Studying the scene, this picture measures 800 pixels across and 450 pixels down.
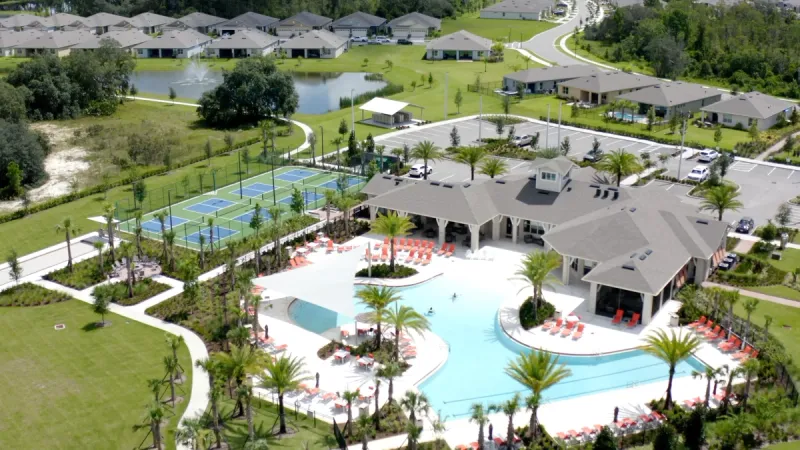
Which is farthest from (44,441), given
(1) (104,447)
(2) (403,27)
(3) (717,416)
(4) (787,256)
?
(2) (403,27)

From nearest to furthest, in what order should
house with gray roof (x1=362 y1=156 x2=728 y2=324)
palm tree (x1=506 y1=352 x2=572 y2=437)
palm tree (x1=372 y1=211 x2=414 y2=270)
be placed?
palm tree (x1=506 y1=352 x2=572 y2=437)
house with gray roof (x1=362 y1=156 x2=728 y2=324)
palm tree (x1=372 y1=211 x2=414 y2=270)

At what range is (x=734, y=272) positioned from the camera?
151 feet

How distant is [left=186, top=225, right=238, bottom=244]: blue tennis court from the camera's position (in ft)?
171

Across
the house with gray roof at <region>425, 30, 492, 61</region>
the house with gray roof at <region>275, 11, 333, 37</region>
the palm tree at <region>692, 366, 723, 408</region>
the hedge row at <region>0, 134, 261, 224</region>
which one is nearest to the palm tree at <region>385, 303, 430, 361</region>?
the palm tree at <region>692, 366, 723, 408</region>

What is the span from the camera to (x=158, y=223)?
2190 inches

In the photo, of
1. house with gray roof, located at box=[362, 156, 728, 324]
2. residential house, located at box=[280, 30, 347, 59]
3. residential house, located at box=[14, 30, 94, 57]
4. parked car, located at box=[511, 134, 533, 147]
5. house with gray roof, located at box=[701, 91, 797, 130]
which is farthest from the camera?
residential house, located at box=[280, 30, 347, 59]

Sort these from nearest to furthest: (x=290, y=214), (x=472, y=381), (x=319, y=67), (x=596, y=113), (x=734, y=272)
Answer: (x=472, y=381) < (x=734, y=272) < (x=290, y=214) < (x=596, y=113) < (x=319, y=67)

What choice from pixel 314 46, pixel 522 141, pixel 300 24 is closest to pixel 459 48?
pixel 314 46

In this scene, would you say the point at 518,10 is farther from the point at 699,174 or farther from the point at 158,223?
the point at 158,223

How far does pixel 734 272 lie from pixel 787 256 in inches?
195

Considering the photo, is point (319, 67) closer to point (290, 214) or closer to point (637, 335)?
point (290, 214)

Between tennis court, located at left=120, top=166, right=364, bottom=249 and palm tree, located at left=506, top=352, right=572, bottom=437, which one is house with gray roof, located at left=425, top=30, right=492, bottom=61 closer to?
tennis court, located at left=120, top=166, right=364, bottom=249

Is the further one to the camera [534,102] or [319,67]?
[319,67]

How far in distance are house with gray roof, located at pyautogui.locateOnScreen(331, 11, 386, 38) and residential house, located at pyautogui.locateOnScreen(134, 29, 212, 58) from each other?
23.9 m
